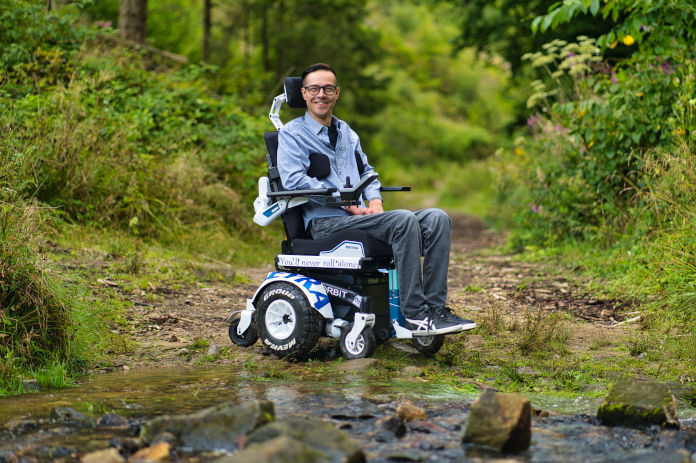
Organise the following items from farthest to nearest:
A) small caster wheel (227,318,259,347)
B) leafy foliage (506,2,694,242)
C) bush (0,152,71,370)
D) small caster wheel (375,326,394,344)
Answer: leafy foliage (506,2,694,242) → small caster wheel (227,318,259,347) → small caster wheel (375,326,394,344) → bush (0,152,71,370)

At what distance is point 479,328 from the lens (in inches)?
240

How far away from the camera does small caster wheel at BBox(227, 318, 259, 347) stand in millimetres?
5625

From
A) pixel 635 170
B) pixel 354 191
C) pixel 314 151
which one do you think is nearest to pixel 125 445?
pixel 354 191

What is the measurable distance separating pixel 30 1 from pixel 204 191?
3590 mm

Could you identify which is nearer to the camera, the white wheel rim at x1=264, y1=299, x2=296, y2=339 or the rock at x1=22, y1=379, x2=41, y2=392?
the rock at x1=22, y1=379, x2=41, y2=392

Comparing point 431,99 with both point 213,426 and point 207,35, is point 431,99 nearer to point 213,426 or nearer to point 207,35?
point 207,35

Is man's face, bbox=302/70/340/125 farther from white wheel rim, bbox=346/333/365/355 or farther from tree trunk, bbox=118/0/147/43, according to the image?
tree trunk, bbox=118/0/147/43

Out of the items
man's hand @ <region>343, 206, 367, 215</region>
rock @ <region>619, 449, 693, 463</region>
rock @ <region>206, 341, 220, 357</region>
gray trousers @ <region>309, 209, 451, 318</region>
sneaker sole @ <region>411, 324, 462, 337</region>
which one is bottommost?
rock @ <region>619, 449, 693, 463</region>

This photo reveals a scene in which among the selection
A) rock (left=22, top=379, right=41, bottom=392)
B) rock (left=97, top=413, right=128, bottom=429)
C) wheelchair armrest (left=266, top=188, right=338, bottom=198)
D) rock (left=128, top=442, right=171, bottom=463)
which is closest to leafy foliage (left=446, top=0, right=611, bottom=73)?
wheelchair armrest (left=266, top=188, right=338, bottom=198)

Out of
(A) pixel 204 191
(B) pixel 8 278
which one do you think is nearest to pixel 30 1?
(A) pixel 204 191

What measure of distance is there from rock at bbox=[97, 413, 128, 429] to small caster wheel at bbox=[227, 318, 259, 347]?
186 centimetres

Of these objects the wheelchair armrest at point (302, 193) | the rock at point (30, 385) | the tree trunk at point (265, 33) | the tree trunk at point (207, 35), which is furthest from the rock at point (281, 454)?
the tree trunk at point (265, 33)

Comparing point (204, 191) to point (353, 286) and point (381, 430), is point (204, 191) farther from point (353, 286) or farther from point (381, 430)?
point (381, 430)

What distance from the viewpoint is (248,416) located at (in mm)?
3400
